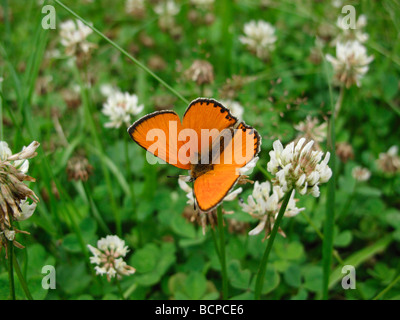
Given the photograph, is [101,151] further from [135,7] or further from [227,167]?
[135,7]

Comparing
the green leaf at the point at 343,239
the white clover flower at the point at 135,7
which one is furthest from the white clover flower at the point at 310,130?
the white clover flower at the point at 135,7

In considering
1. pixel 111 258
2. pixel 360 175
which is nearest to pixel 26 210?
pixel 111 258

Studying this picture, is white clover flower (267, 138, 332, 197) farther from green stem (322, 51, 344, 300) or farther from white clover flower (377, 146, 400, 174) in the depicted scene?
white clover flower (377, 146, 400, 174)

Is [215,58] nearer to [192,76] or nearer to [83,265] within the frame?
[192,76]

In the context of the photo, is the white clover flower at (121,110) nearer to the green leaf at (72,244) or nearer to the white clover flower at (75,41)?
the white clover flower at (75,41)
